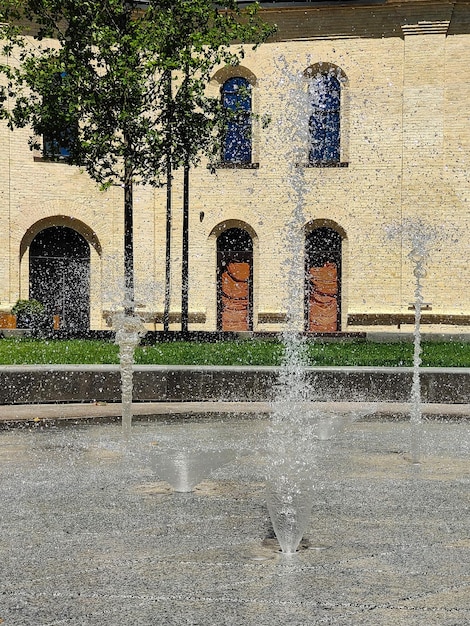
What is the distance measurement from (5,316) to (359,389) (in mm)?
15195

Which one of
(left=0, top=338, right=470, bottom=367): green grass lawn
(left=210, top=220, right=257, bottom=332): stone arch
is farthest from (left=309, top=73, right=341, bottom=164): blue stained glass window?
(left=0, top=338, right=470, bottom=367): green grass lawn

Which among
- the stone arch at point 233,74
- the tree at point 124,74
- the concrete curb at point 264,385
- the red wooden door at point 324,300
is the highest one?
the stone arch at point 233,74

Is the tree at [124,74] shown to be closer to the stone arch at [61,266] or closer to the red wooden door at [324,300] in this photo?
the stone arch at [61,266]

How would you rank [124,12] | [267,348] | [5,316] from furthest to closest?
1. [5,316]
2. [124,12]
3. [267,348]

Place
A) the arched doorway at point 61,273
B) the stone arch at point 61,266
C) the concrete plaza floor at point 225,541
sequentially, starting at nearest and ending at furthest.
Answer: the concrete plaza floor at point 225,541 → the stone arch at point 61,266 → the arched doorway at point 61,273

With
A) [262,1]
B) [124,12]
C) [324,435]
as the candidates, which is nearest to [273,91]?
[262,1]

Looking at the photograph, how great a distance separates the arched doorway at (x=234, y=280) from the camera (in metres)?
28.3

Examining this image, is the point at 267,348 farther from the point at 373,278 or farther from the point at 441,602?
the point at 441,602

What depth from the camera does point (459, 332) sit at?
2666 centimetres

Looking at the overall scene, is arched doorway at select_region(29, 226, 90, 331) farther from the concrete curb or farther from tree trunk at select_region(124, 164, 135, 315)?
the concrete curb

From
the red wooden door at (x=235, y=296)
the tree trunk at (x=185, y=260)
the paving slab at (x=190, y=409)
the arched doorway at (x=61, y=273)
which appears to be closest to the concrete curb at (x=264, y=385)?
the paving slab at (x=190, y=409)

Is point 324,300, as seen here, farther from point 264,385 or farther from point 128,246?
point 264,385

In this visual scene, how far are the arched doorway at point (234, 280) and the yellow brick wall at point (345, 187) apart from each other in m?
0.37

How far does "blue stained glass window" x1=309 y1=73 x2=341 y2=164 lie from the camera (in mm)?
28000
